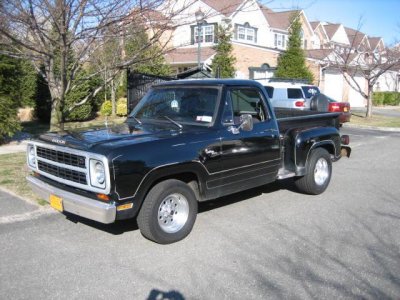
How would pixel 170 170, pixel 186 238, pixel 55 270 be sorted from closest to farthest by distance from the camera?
pixel 55 270, pixel 170 170, pixel 186 238

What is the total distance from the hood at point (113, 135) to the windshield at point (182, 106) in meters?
0.21

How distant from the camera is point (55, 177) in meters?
5.10

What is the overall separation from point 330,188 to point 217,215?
274cm

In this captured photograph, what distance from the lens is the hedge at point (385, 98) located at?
136 ft

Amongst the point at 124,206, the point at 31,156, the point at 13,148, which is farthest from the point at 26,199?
the point at 13,148

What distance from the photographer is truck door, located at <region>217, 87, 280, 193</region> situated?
557 cm

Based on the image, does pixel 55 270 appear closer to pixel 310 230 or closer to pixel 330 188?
pixel 310 230

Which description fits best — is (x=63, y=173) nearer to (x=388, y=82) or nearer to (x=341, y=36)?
(x=388, y=82)

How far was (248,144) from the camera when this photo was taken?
5.82 meters

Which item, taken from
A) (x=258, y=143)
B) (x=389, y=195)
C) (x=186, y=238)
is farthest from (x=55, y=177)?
(x=389, y=195)

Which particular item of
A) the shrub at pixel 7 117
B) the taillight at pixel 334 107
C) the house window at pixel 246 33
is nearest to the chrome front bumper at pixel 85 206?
the shrub at pixel 7 117

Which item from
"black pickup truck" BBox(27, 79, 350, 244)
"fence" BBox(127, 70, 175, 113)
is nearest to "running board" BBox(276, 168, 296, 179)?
"black pickup truck" BBox(27, 79, 350, 244)

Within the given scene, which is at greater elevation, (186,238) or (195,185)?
(195,185)

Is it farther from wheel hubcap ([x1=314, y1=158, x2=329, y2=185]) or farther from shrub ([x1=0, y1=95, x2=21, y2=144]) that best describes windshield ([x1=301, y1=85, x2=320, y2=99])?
shrub ([x1=0, y1=95, x2=21, y2=144])
